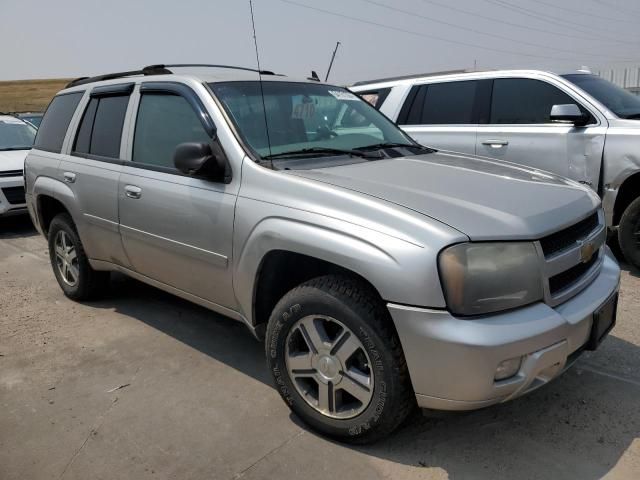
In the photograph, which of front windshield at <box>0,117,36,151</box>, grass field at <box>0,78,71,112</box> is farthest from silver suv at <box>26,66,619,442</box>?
grass field at <box>0,78,71,112</box>

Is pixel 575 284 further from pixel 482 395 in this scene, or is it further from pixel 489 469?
pixel 489 469

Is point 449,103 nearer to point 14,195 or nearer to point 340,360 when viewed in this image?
point 340,360

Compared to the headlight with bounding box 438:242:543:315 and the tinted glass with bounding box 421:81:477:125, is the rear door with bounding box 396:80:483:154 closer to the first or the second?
the tinted glass with bounding box 421:81:477:125

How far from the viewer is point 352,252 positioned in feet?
7.77

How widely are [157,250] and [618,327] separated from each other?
122 inches

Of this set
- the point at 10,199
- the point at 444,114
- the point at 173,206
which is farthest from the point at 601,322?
the point at 10,199

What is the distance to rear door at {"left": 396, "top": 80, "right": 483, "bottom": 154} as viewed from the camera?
232 inches

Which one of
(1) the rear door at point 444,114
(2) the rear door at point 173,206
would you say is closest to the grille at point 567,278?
(2) the rear door at point 173,206

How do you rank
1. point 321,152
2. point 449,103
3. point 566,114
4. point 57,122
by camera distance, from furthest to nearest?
1. point 449,103
2. point 566,114
3. point 57,122
4. point 321,152

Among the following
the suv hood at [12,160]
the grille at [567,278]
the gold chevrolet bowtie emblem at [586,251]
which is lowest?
the suv hood at [12,160]

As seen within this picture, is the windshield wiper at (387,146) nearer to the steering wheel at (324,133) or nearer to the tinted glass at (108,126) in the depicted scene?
the steering wheel at (324,133)

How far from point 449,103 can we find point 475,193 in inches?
146

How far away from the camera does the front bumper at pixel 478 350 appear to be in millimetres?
2154

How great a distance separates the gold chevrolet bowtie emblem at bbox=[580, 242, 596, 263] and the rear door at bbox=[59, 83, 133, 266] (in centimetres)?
284
